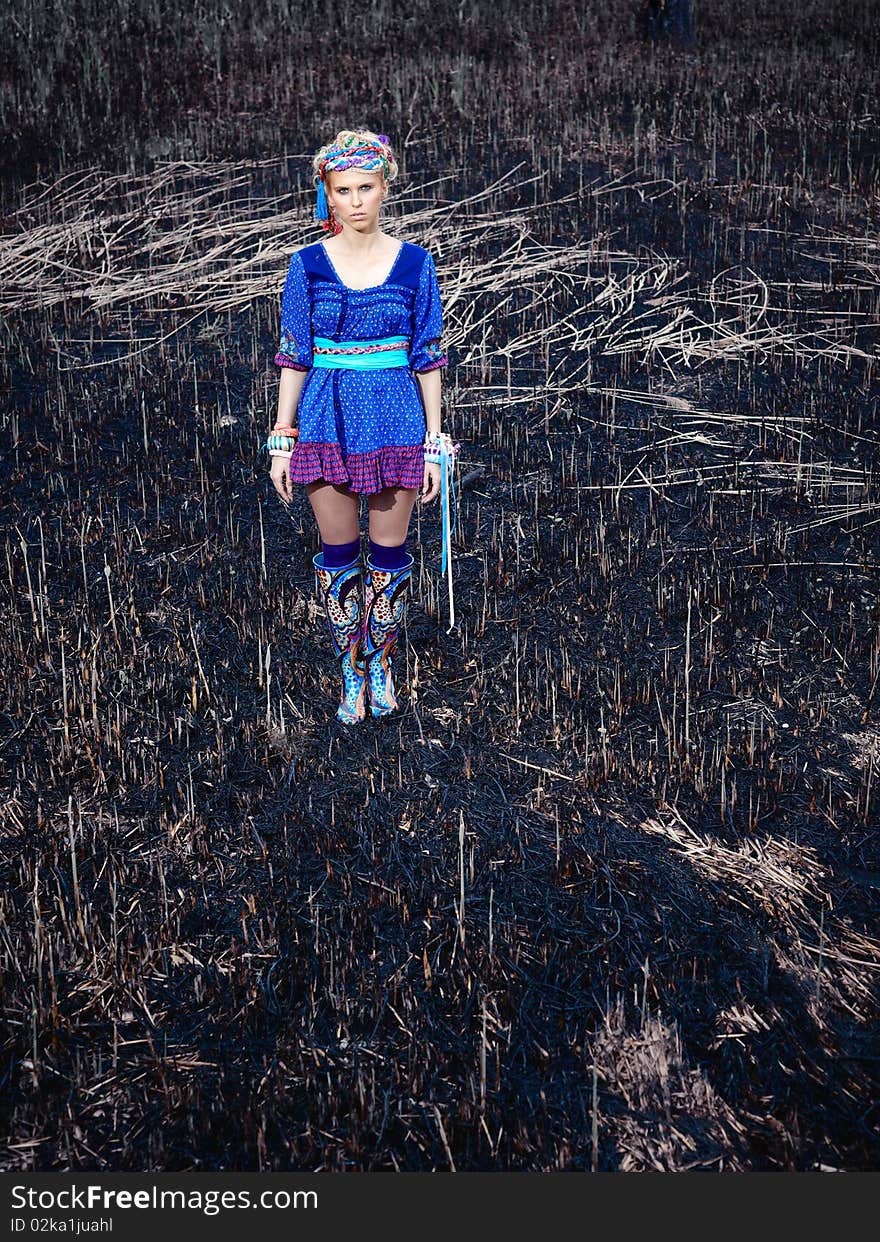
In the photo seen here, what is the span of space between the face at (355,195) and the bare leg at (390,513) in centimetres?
89

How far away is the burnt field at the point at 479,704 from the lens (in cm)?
290

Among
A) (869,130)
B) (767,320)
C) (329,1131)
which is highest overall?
(869,130)

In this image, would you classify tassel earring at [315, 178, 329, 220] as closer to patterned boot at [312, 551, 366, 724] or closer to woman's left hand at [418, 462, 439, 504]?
woman's left hand at [418, 462, 439, 504]

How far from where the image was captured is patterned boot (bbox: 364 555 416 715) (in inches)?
165

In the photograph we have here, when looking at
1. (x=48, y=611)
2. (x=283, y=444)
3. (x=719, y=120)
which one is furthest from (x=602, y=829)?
(x=719, y=120)

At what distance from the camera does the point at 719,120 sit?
36.6ft

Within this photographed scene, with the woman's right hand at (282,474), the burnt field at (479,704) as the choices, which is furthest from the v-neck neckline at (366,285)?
the burnt field at (479,704)

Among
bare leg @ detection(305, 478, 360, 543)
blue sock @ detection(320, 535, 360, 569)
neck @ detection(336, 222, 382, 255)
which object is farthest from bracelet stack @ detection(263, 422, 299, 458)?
neck @ detection(336, 222, 382, 255)

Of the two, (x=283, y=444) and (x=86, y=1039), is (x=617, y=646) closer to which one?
(x=283, y=444)

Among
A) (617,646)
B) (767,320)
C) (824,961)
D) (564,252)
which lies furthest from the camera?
(564,252)

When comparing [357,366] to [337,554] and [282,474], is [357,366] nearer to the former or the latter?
[282,474]

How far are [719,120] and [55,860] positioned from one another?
1027cm

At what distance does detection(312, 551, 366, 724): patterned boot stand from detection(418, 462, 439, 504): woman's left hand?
400 millimetres

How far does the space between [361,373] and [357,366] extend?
0.09ft
